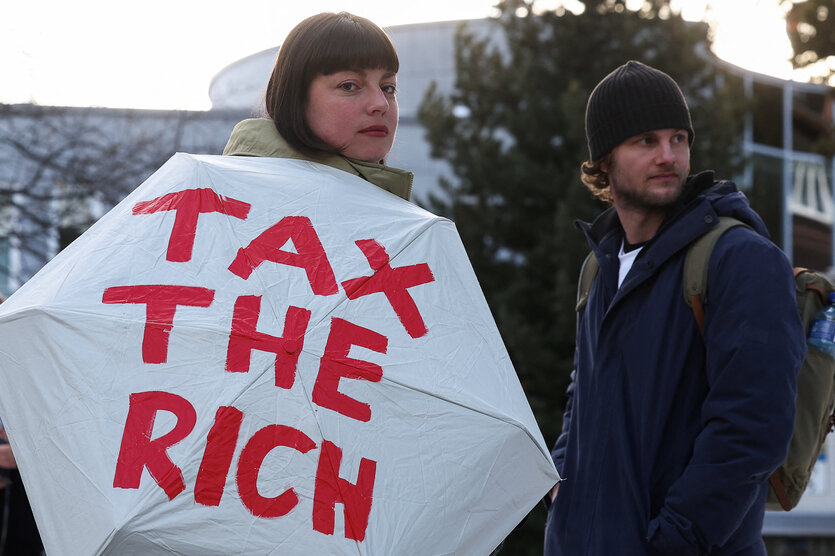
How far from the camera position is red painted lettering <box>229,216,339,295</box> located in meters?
2.00

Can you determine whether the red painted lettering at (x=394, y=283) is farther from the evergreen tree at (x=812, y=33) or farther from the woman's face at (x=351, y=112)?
the evergreen tree at (x=812, y=33)

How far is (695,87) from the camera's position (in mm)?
9570

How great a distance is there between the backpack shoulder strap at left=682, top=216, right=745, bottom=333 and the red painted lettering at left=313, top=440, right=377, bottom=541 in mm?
1078

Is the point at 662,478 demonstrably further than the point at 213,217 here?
Yes

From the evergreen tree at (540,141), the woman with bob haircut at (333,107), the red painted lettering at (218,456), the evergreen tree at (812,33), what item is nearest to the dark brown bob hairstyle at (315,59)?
the woman with bob haircut at (333,107)

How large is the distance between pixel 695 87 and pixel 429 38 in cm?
662

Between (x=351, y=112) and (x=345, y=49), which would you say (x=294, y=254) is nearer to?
(x=351, y=112)

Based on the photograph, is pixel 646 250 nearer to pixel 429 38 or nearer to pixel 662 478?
pixel 662 478

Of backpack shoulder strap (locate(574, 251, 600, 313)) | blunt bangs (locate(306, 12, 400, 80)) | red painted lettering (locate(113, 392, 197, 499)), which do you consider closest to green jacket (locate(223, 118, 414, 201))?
blunt bangs (locate(306, 12, 400, 80))

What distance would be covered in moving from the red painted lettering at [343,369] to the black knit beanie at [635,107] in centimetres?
124

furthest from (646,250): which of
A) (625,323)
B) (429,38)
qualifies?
(429,38)

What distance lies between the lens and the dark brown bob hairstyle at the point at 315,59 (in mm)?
2330

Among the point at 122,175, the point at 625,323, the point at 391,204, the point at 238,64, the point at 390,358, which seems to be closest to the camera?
the point at 390,358

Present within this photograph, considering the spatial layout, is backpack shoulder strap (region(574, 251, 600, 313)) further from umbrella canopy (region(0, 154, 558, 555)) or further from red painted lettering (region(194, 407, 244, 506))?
red painted lettering (region(194, 407, 244, 506))
